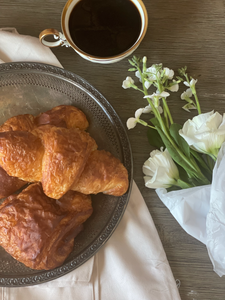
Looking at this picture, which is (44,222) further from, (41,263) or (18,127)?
(18,127)

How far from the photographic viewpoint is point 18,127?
2.58ft

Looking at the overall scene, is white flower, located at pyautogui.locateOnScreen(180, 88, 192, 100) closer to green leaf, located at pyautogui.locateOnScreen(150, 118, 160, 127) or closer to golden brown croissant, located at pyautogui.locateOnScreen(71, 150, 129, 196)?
green leaf, located at pyautogui.locateOnScreen(150, 118, 160, 127)

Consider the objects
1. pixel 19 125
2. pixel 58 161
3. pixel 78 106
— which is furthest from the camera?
pixel 78 106

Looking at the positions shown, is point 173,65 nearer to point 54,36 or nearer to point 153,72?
point 153,72

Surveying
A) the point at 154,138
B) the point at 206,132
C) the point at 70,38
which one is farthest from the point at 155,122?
the point at 70,38

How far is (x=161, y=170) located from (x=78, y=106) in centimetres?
36

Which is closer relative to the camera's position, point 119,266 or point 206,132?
point 206,132

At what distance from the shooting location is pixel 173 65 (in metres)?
0.91

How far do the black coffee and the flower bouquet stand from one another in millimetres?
86

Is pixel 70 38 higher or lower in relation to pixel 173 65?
higher

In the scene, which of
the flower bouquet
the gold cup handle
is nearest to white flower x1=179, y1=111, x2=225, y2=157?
the flower bouquet

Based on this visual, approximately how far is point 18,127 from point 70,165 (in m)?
0.23

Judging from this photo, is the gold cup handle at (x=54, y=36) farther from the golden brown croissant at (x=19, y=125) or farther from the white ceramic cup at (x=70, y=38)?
the golden brown croissant at (x=19, y=125)

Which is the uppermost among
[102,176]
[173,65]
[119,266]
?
[173,65]
